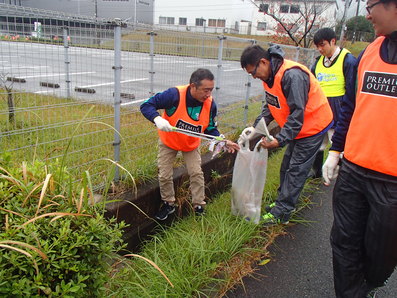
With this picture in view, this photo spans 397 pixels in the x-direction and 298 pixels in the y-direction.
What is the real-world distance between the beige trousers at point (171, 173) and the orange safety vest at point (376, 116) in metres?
1.70

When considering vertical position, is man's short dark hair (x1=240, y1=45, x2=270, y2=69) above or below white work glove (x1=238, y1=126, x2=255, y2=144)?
above

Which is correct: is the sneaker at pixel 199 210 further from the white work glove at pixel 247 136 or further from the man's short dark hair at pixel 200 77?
the man's short dark hair at pixel 200 77

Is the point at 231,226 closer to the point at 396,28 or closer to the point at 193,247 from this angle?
the point at 193,247

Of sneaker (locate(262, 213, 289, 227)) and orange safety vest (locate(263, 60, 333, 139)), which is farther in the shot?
sneaker (locate(262, 213, 289, 227))

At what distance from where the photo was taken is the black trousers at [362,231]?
1869 mm

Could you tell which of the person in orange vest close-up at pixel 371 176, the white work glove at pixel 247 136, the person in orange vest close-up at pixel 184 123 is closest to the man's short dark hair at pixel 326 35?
the white work glove at pixel 247 136

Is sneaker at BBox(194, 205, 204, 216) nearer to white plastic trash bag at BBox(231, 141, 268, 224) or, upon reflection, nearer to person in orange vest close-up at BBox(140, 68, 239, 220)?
person in orange vest close-up at BBox(140, 68, 239, 220)

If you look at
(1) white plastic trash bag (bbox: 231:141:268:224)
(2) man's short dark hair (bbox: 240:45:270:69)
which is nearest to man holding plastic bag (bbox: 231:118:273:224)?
(1) white plastic trash bag (bbox: 231:141:268:224)

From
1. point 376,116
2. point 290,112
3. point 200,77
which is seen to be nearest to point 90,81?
point 200,77

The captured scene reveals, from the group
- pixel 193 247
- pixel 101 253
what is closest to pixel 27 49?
pixel 101 253

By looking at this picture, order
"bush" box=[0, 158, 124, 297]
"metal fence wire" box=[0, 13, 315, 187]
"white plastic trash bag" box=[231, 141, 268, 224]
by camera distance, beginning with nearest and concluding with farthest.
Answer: "bush" box=[0, 158, 124, 297] → "metal fence wire" box=[0, 13, 315, 187] → "white plastic trash bag" box=[231, 141, 268, 224]

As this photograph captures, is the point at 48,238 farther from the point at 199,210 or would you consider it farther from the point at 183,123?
the point at 199,210

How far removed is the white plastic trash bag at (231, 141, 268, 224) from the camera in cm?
314

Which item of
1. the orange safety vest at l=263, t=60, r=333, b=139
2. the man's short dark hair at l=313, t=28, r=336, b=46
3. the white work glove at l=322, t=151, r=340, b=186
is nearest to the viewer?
the white work glove at l=322, t=151, r=340, b=186
